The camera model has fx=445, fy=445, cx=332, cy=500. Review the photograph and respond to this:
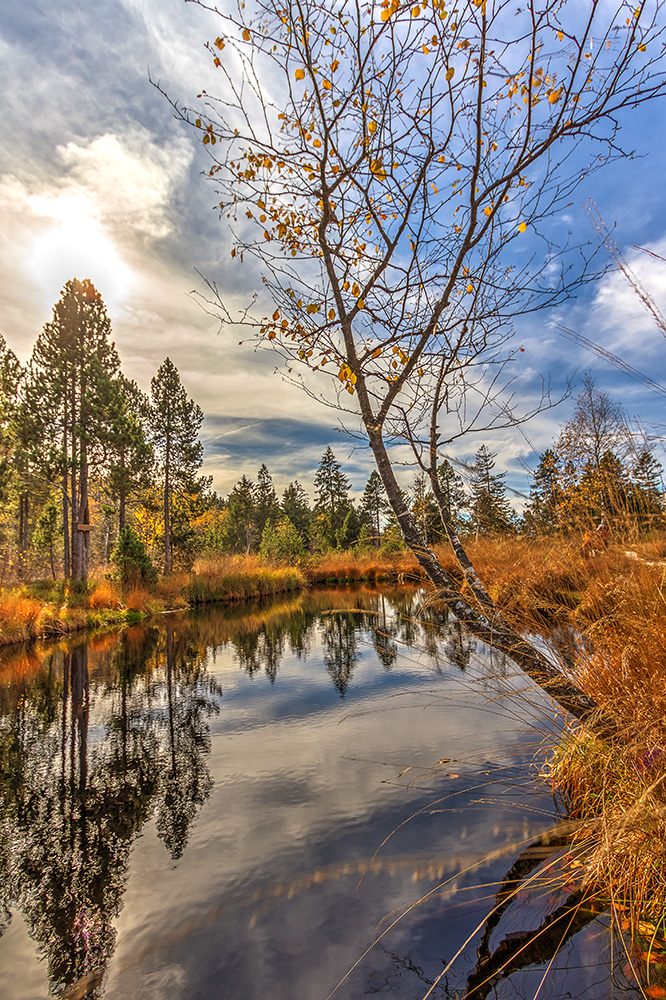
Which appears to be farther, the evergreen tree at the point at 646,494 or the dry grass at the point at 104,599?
the dry grass at the point at 104,599

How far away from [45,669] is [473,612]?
8286mm

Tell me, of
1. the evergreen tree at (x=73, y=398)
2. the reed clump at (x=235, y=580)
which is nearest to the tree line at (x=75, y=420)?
the evergreen tree at (x=73, y=398)

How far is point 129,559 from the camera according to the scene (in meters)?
16.8

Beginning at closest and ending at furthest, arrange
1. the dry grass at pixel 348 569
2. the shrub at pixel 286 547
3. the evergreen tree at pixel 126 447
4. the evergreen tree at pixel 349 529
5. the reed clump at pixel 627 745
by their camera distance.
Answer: the reed clump at pixel 627 745, the evergreen tree at pixel 126 447, the dry grass at pixel 348 569, the shrub at pixel 286 547, the evergreen tree at pixel 349 529

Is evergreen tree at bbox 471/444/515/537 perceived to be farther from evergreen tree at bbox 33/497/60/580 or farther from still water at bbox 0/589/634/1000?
evergreen tree at bbox 33/497/60/580

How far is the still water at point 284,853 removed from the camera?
1.97 m

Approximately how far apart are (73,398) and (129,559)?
725 cm

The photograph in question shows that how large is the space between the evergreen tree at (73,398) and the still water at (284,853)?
1362cm

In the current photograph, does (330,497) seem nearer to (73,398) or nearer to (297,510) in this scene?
(297,510)

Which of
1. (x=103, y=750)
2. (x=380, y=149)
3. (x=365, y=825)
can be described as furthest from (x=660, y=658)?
(x=103, y=750)

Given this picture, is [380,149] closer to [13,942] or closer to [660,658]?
[660,658]

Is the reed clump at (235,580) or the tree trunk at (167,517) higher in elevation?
the tree trunk at (167,517)

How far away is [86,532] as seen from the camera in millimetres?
17203

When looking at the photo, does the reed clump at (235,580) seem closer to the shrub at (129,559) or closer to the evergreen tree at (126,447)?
the shrub at (129,559)
